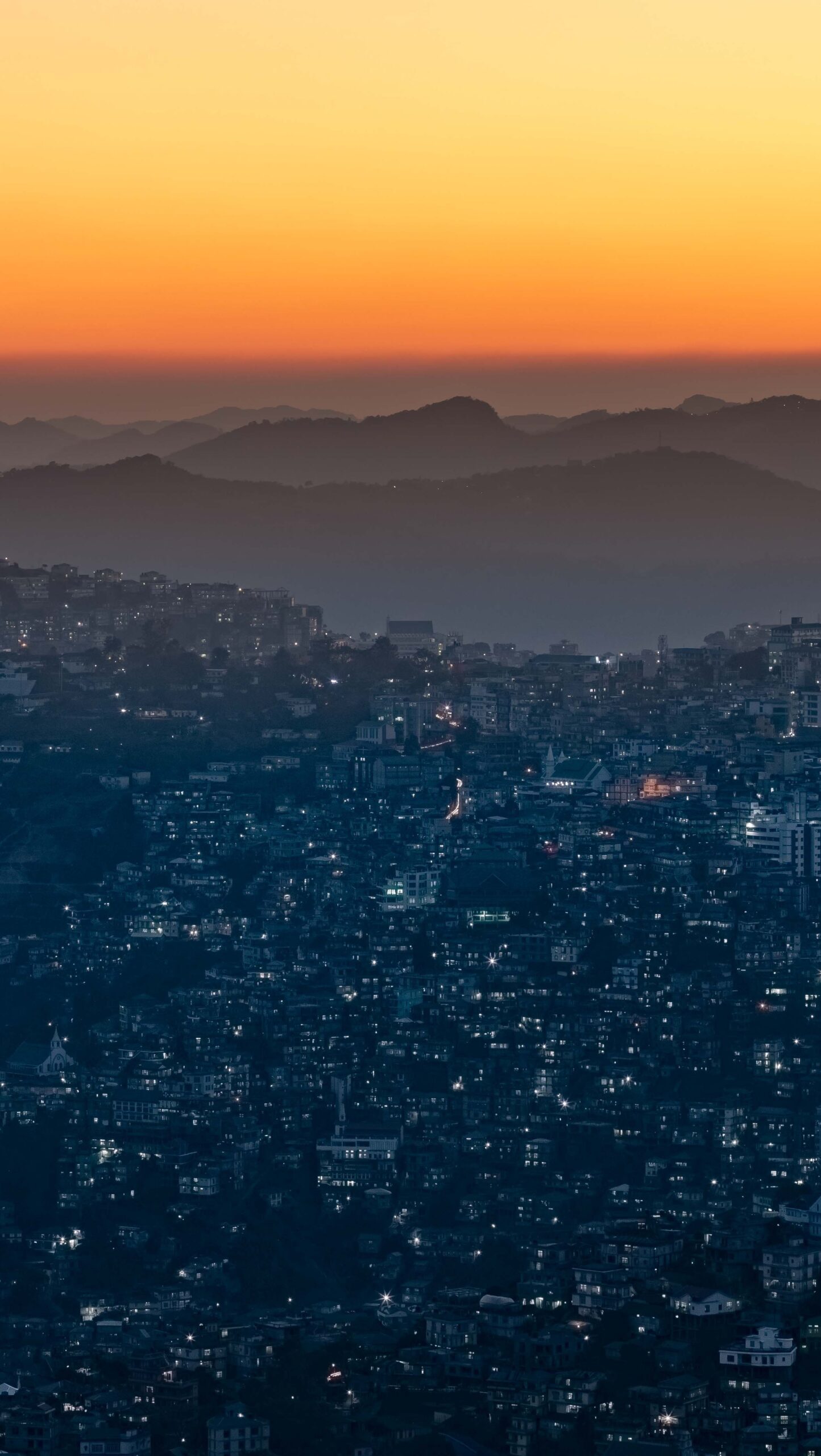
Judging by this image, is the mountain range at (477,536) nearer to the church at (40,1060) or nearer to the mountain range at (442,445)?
the mountain range at (442,445)

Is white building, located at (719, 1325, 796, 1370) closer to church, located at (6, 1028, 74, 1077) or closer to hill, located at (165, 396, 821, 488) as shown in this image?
church, located at (6, 1028, 74, 1077)

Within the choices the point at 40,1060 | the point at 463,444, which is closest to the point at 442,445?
the point at 463,444

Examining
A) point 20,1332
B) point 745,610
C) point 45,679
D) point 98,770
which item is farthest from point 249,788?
point 745,610

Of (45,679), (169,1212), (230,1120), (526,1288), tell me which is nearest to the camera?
(526,1288)

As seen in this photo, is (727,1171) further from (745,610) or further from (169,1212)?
(745,610)

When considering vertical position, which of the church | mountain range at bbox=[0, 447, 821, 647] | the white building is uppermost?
mountain range at bbox=[0, 447, 821, 647]

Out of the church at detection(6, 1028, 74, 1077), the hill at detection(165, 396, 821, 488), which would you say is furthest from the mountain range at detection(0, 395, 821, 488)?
the church at detection(6, 1028, 74, 1077)

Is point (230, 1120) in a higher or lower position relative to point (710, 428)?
lower

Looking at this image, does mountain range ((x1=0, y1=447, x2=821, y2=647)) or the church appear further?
mountain range ((x1=0, y1=447, x2=821, y2=647))

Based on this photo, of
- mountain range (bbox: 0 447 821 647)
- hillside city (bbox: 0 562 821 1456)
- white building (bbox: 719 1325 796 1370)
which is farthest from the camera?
mountain range (bbox: 0 447 821 647)
